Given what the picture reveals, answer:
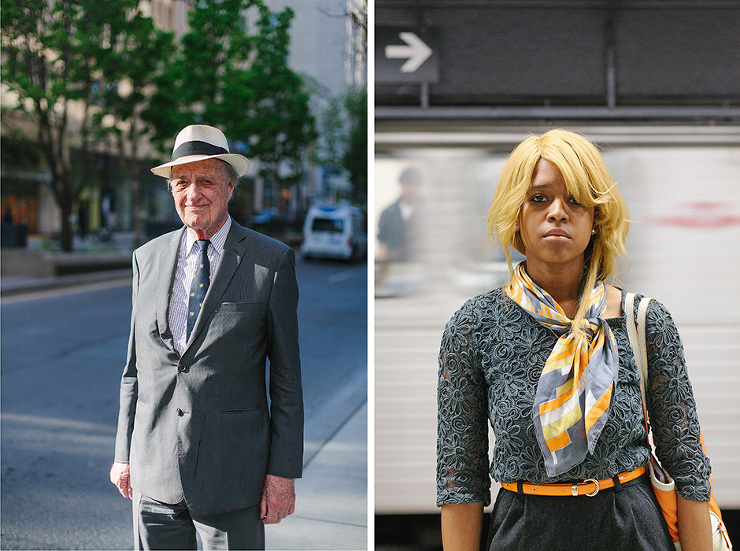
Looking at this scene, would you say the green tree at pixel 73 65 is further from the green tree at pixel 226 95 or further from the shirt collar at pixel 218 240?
the shirt collar at pixel 218 240

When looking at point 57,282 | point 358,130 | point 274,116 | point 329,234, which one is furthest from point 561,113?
point 329,234

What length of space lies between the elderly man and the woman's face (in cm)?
80

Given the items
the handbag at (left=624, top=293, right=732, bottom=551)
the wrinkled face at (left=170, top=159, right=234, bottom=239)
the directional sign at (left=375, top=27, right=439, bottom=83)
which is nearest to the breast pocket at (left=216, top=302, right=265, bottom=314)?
the wrinkled face at (left=170, top=159, right=234, bottom=239)

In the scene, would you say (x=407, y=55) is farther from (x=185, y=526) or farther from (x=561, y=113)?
(x=185, y=526)

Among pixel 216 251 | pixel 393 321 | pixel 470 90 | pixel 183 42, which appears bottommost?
pixel 393 321

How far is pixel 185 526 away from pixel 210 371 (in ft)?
1.67

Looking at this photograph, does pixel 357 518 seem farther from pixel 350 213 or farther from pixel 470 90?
pixel 350 213

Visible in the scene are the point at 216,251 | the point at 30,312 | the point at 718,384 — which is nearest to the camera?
the point at 216,251

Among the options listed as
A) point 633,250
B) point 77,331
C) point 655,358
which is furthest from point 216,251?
point 77,331

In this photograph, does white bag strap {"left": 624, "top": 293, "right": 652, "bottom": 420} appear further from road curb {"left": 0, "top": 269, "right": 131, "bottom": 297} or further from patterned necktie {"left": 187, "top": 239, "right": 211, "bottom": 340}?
road curb {"left": 0, "top": 269, "right": 131, "bottom": 297}

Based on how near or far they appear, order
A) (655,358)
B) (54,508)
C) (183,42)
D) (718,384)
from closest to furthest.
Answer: (655,358) → (718,384) → (54,508) → (183,42)

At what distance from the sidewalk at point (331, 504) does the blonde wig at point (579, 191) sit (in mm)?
2720

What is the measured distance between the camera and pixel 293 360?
2.14 meters

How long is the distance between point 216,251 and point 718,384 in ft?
10.1
